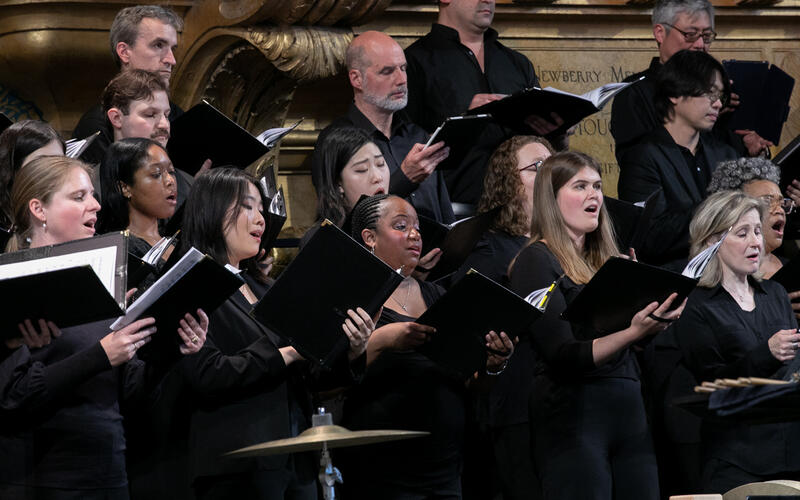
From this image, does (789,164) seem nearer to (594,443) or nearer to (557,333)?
(557,333)

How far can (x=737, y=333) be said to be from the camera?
4.82m

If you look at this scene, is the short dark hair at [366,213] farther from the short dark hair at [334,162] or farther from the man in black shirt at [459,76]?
the man in black shirt at [459,76]

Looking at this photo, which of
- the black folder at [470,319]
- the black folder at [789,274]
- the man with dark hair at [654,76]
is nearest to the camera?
the black folder at [470,319]

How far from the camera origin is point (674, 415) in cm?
508

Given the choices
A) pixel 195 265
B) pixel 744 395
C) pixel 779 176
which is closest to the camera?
pixel 744 395

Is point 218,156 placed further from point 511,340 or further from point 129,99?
point 511,340

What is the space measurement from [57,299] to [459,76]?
2.92 m

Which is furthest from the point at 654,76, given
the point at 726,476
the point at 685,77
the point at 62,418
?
the point at 62,418

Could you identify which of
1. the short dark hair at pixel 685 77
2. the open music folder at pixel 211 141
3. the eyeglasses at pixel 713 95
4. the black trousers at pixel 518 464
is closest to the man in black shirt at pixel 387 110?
the open music folder at pixel 211 141

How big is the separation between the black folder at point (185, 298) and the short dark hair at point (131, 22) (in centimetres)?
197

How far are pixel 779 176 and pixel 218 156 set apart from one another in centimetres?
245

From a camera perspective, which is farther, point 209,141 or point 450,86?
point 450,86

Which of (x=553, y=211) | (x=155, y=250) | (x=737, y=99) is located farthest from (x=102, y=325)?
(x=737, y=99)

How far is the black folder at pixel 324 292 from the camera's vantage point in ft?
12.6
